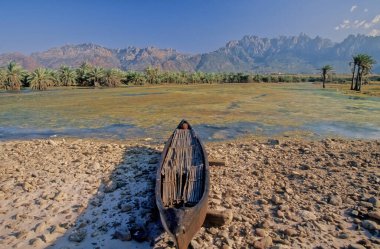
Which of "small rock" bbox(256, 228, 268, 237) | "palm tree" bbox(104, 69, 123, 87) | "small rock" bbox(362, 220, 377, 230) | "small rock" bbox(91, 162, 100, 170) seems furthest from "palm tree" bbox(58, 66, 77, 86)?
"small rock" bbox(362, 220, 377, 230)

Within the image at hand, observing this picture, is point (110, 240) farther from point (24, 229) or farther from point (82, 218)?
point (24, 229)

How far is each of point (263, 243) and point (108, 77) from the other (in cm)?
8678

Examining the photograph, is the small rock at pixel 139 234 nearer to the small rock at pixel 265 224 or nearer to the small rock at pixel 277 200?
the small rock at pixel 265 224

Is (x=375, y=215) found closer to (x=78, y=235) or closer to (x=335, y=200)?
(x=335, y=200)

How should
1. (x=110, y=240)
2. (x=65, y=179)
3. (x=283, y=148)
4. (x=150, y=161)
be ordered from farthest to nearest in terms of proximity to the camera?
(x=283, y=148)
(x=150, y=161)
(x=65, y=179)
(x=110, y=240)

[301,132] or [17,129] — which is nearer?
[301,132]

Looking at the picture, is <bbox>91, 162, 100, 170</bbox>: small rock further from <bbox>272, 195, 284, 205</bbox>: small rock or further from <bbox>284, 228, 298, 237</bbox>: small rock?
<bbox>284, 228, 298, 237</bbox>: small rock

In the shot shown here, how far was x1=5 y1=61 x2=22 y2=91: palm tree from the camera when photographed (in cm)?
6900

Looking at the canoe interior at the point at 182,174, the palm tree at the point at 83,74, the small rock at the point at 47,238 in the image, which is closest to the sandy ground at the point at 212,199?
the small rock at the point at 47,238

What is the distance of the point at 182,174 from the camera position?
7.93 metres

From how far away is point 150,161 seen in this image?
432 inches

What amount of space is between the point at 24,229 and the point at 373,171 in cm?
1030

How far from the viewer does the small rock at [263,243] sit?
625 centimetres

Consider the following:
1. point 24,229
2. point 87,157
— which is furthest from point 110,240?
point 87,157
